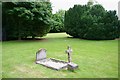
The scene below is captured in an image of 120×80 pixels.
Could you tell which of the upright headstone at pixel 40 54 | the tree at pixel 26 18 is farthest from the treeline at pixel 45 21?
the upright headstone at pixel 40 54

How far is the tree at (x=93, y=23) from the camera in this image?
13.2 m

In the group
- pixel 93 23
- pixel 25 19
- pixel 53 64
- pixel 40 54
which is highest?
pixel 25 19

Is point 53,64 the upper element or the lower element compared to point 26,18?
lower

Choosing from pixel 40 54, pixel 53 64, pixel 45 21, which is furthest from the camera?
pixel 45 21

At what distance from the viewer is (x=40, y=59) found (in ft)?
19.2

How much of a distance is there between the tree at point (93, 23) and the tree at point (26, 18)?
114 inches

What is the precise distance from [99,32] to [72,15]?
11.0 ft

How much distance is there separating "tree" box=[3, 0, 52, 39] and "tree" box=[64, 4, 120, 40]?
114 inches

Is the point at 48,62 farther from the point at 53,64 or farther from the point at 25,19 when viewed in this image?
the point at 25,19

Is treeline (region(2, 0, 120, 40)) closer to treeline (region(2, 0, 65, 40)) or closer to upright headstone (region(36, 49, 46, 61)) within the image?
treeline (region(2, 0, 65, 40))

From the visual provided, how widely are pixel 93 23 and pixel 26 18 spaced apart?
18.1ft

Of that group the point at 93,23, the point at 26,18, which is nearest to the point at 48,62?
the point at 26,18

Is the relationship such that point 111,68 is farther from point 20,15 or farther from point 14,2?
point 14,2

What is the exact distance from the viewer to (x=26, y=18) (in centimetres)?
1165
